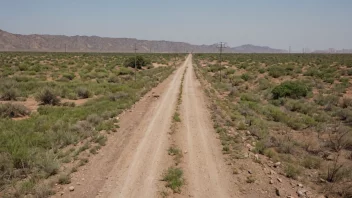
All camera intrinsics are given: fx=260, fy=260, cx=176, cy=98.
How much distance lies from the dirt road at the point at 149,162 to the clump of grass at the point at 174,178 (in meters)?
0.22

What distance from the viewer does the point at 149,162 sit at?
30.9 ft

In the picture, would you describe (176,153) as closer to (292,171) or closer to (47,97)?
(292,171)

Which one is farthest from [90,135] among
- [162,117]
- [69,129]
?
[162,117]

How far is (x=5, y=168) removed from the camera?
8.18 metres

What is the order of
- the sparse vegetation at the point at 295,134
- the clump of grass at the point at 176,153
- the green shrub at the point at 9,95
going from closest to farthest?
the sparse vegetation at the point at 295,134 → the clump of grass at the point at 176,153 → the green shrub at the point at 9,95

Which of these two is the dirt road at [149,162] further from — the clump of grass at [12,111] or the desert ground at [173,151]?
the clump of grass at [12,111]

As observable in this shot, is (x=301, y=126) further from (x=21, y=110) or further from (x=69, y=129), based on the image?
(x=21, y=110)

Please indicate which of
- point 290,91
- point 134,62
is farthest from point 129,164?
point 134,62

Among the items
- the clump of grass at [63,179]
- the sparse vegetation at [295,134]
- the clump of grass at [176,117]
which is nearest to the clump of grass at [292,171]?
the sparse vegetation at [295,134]

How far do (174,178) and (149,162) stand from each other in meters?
1.62

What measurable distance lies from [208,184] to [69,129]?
7.61 meters

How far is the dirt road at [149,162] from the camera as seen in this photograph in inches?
300

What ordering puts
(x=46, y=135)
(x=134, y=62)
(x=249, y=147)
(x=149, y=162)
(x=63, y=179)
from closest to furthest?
(x=63, y=179) < (x=149, y=162) < (x=249, y=147) < (x=46, y=135) < (x=134, y=62)

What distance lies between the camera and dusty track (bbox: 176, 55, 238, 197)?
774 cm
